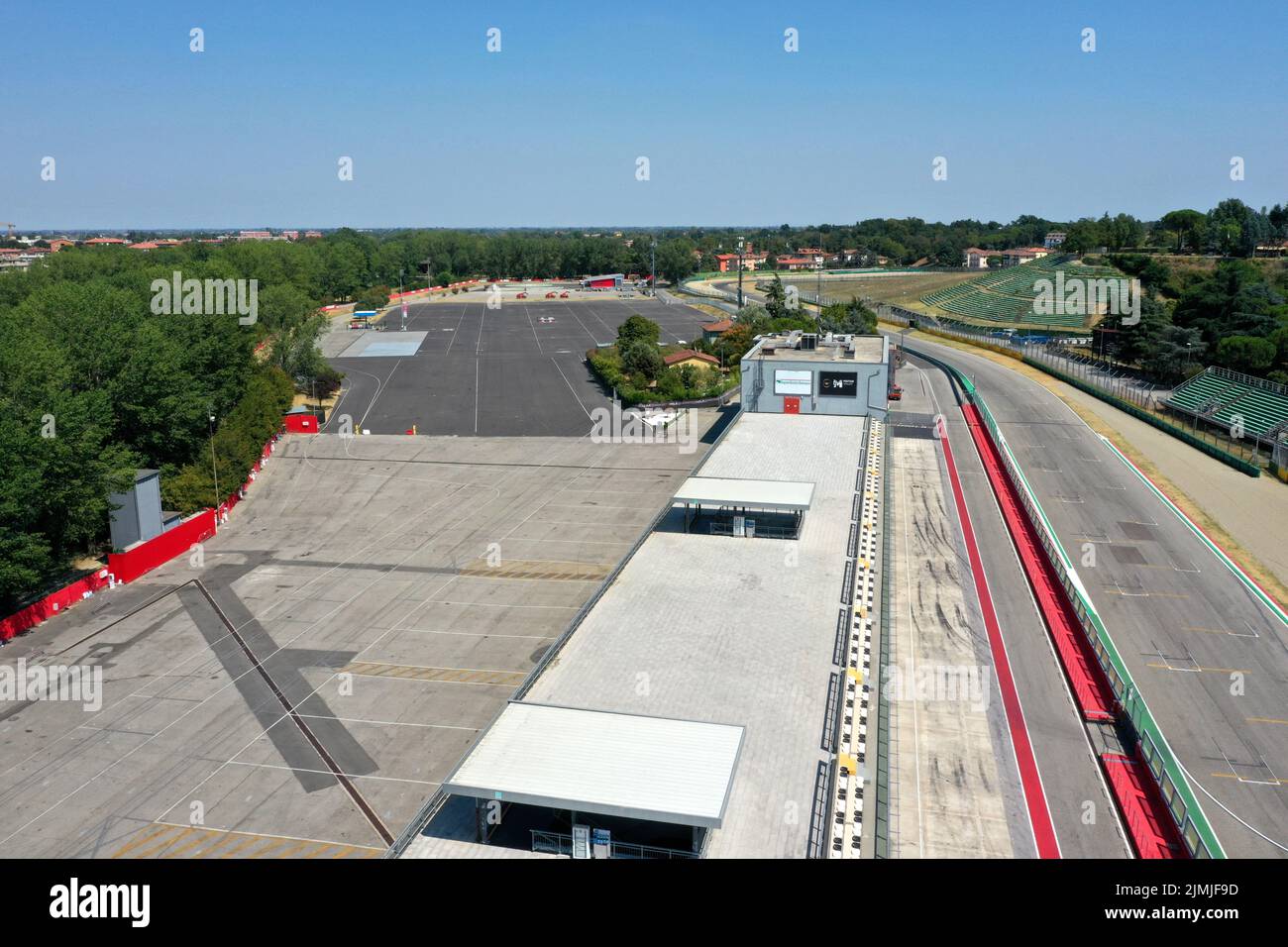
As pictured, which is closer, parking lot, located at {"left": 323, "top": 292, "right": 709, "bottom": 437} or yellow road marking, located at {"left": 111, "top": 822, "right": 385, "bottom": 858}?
yellow road marking, located at {"left": 111, "top": 822, "right": 385, "bottom": 858}

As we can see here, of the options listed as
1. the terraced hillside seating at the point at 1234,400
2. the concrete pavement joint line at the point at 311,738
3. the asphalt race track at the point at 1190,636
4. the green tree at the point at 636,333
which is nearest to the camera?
the concrete pavement joint line at the point at 311,738

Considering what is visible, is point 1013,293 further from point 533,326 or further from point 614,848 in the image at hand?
point 614,848

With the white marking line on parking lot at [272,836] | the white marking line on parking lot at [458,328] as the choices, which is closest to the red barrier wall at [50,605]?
the white marking line on parking lot at [272,836]

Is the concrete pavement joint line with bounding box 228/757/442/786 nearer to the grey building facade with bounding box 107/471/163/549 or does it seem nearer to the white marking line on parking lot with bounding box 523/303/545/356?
the grey building facade with bounding box 107/471/163/549

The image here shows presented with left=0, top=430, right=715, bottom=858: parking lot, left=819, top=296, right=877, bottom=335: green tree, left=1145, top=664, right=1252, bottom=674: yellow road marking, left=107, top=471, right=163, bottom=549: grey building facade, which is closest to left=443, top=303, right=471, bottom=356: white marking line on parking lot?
left=819, top=296, right=877, bottom=335: green tree

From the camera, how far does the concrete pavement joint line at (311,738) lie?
21.2m

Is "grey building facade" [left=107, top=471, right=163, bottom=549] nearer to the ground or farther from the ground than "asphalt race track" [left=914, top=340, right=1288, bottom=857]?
farther from the ground

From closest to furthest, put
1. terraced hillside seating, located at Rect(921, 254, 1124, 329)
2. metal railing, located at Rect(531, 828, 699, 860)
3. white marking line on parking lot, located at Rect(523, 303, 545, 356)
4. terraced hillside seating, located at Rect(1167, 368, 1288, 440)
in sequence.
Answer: metal railing, located at Rect(531, 828, 699, 860) < terraced hillside seating, located at Rect(1167, 368, 1288, 440) < white marking line on parking lot, located at Rect(523, 303, 545, 356) < terraced hillside seating, located at Rect(921, 254, 1124, 329)

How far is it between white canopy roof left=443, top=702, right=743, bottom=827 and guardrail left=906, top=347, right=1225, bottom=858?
10.7 metres

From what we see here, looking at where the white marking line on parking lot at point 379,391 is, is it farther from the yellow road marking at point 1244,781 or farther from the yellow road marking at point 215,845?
the yellow road marking at point 1244,781

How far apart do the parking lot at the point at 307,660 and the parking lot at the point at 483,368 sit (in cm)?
1421

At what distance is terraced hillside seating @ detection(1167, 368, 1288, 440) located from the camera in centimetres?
5619

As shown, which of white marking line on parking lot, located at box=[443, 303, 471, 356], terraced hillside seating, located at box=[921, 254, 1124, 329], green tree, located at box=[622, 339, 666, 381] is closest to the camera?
green tree, located at box=[622, 339, 666, 381]

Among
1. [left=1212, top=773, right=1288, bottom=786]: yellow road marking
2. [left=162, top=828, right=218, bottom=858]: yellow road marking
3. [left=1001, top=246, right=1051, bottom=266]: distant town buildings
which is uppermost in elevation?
[left=1001, top=246, right=1051, bottom=266]: distant town buildings
